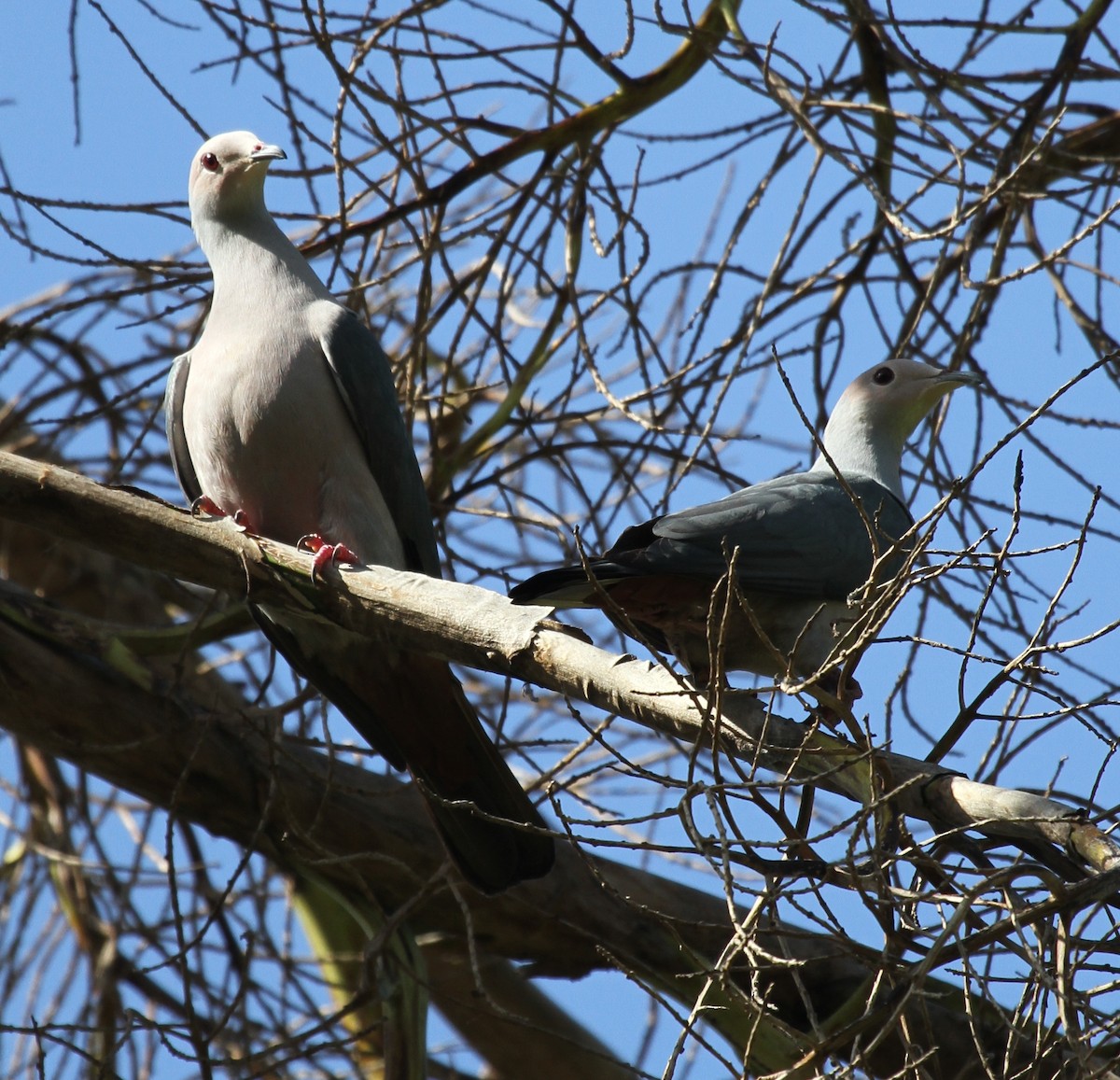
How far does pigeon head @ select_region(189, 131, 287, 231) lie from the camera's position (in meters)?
4.69

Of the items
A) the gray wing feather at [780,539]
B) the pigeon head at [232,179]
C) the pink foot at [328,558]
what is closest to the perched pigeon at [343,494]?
the pink foot at [328,558]

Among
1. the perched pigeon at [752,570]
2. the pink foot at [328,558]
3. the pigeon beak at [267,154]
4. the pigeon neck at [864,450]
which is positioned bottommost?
Result: the pink foot at [328,558]

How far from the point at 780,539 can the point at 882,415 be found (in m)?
1.16

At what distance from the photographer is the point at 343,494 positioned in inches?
166

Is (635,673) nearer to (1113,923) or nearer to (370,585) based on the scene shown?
(370,585)

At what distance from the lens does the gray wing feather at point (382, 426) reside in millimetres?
4223

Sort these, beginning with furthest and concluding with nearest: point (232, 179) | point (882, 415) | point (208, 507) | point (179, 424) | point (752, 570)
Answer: point (882, 415)
point (232, 179)
point (179, 424)
point (208, 507)
point (752, 570)

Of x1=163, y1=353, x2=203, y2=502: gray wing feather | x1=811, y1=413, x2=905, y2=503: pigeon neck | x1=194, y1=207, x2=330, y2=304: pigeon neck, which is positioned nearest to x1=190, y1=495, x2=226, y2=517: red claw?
x1=163, y1=353, x2=203, y2=502: gray wing feather

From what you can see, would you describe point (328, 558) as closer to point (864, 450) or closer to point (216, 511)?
point (216, 511)

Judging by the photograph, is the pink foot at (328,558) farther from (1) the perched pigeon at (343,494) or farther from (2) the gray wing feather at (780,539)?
(2) the gray wing feather at (780,539)

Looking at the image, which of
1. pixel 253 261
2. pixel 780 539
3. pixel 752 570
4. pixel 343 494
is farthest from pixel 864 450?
pixel 253 261

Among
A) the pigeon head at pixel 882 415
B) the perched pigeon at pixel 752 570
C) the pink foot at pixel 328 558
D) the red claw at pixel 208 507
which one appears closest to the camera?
the pink foot at pixel 328 558

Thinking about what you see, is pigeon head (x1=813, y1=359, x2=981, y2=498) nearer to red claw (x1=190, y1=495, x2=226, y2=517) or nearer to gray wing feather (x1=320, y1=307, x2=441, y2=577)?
gray wing feather (x1=320, y1=307, x2=441, y2=577)

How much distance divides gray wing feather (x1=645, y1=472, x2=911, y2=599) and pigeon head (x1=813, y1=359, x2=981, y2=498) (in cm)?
65
